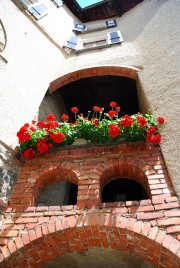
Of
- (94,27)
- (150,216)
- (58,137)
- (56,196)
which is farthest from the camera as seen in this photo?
(94,27)

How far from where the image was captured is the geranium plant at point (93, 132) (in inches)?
166

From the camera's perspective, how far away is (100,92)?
7840 mm

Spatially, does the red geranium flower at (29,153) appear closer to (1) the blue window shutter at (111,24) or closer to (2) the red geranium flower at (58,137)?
(2) the red geranium flower at (58,137)

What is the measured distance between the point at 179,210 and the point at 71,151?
2.02 meters

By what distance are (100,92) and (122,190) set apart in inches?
119

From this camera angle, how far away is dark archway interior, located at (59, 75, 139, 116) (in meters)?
7.57

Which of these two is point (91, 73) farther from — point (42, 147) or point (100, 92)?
point (42, 147)

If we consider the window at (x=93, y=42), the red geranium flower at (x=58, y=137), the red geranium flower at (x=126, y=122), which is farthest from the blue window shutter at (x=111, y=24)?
the red geranium flower at (x=58, y=137)

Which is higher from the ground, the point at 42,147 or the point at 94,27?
the point at 94,27

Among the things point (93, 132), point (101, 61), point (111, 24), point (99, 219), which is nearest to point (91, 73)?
point (101, 61)

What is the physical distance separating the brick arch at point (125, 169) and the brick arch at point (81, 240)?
0.80 meters

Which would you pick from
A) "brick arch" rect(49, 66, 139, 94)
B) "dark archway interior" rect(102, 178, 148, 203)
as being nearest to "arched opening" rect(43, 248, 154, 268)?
"dark archway interior" rect(102, 178, 148, 203)

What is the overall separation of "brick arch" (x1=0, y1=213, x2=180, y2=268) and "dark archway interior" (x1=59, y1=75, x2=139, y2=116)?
4765 mm

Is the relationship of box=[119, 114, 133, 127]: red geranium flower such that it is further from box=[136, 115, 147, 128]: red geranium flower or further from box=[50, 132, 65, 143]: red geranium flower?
box=[50, 132, 65, 143]: red geranium flower
